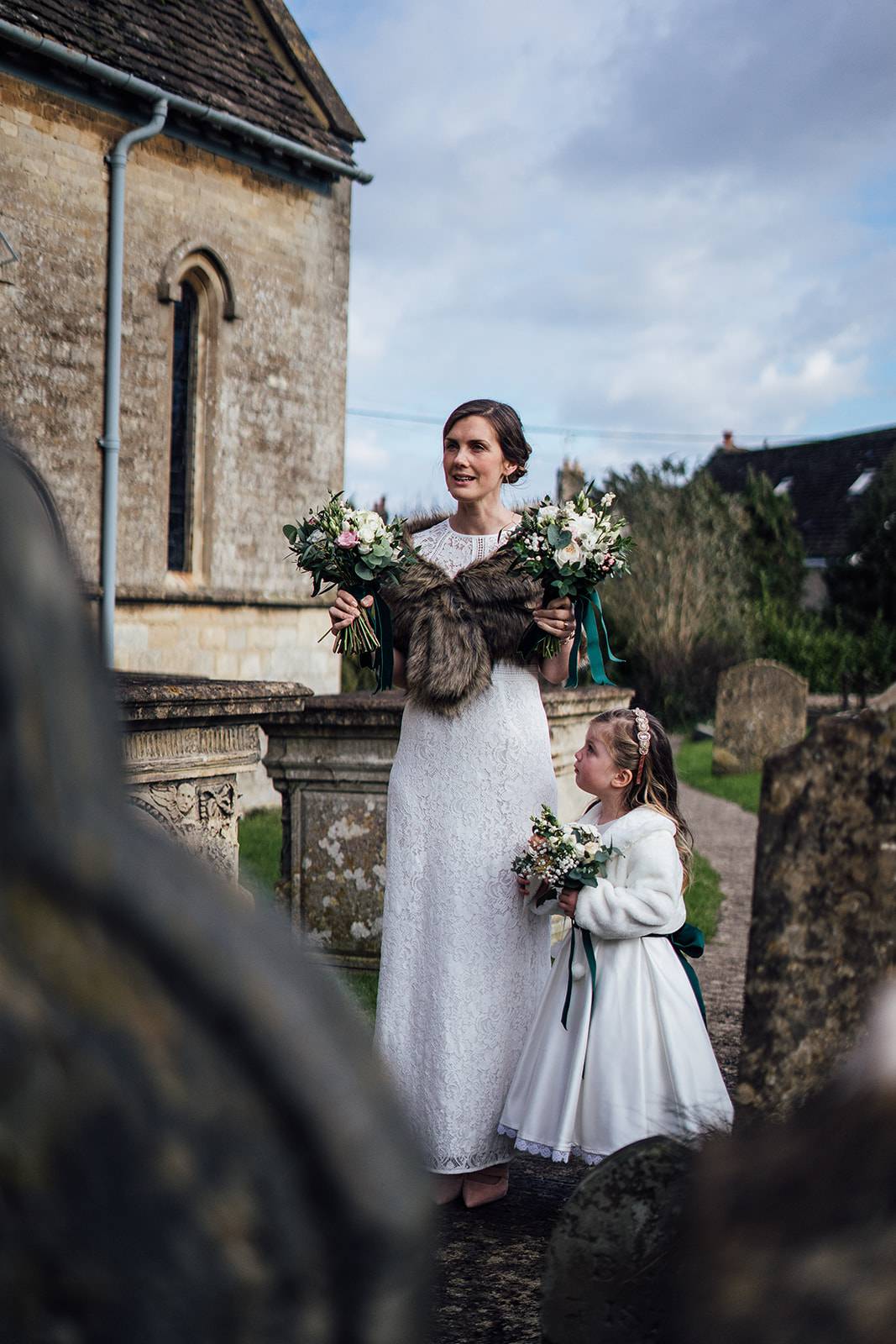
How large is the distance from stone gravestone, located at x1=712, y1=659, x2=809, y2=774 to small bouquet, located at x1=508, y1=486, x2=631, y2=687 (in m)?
13.5

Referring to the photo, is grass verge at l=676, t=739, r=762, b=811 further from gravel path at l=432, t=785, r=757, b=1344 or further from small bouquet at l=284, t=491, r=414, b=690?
small bouquet at l=284, t=491, r=414, b=690

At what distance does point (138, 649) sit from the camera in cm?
1179

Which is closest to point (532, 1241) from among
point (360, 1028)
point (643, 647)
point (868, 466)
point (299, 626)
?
point (360, 1028)

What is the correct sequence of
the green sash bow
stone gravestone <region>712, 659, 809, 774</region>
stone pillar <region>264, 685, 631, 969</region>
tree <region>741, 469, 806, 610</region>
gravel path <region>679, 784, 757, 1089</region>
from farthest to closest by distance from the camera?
tree <region>741, 469, 806, 610</region> → stone gravestone <region>712, 659, 809, 774</region> → stone pillar <region>264, 685, 631, 969</region> → gravel path <region>679, 784, 757, 1089</region> → the green sash bow

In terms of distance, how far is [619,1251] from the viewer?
1.39 metres

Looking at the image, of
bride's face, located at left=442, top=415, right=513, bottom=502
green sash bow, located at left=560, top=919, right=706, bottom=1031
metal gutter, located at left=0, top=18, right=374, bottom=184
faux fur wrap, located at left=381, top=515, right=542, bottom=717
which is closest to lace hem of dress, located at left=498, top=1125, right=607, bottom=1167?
green sash bow, located at left=560, top=919, right=706, bottom=1031

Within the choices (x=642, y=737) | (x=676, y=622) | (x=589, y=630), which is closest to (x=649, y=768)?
(x=642, y=737)

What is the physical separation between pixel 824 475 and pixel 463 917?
132ft

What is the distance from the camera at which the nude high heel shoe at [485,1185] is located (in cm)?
364

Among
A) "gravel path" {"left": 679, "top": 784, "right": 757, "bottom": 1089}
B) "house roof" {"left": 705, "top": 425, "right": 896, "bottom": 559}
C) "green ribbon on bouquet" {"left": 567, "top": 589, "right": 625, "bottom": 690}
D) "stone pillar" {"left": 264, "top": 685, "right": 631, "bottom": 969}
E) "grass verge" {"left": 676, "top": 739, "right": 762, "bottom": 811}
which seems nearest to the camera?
"green ribbon on bouquet" {"left": 567, "top": 589, "right": 625, "bottom": 690}

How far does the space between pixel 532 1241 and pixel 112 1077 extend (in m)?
2.78

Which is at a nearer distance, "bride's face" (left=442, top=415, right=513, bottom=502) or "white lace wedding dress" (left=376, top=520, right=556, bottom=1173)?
"white lace wedding dress" (left=376, top=520, right=556, bottom=1173)

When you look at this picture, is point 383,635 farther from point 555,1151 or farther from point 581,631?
point 555,1151

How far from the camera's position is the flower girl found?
3463mm
